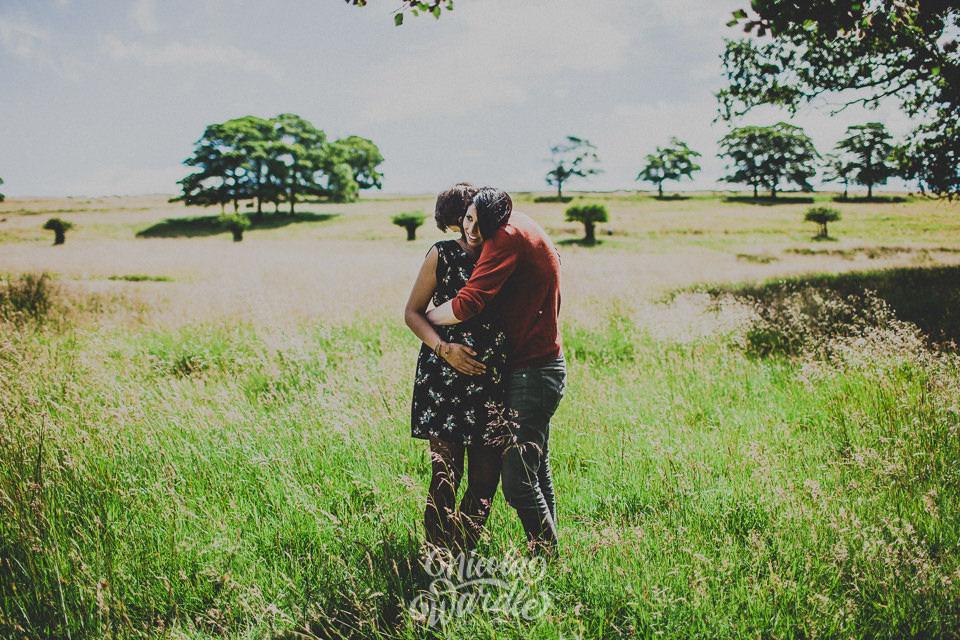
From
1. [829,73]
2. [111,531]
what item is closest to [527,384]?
[111,531]

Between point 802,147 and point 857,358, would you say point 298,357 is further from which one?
point 802,147

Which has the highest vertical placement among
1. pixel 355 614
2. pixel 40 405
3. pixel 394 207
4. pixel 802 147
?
pixel 802 147

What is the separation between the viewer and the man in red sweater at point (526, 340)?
221 centimetres

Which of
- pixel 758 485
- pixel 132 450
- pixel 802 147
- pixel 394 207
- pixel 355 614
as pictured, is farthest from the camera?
pixel 802 147

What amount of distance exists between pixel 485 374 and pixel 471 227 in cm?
78

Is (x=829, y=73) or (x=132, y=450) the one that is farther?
(x=829, y=73)

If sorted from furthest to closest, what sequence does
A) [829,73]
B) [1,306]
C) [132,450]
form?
[829,73] < [1,306] < [132,450]

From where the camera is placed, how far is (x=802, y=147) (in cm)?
8050

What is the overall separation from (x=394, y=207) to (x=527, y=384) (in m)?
67.8

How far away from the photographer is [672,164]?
94.9 m

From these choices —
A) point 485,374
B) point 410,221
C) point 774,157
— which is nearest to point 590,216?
point 410,221

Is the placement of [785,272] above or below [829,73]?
below

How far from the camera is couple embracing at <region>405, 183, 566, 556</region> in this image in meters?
2.30

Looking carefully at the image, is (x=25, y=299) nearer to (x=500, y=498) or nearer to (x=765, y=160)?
(x=500, y=498)
